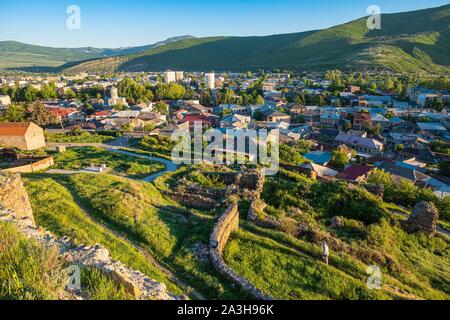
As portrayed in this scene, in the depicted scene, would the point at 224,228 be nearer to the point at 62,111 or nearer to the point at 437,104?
the point at 62,111

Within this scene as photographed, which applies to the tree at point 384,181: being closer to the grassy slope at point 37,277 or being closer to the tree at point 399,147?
the tree at point 399,147

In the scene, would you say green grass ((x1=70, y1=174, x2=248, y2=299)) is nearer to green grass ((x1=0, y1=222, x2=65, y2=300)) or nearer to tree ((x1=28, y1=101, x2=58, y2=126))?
green grass ((x1=0, y1=222, x2=65, y2=300))

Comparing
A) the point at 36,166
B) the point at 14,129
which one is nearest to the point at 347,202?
the point at 36,166

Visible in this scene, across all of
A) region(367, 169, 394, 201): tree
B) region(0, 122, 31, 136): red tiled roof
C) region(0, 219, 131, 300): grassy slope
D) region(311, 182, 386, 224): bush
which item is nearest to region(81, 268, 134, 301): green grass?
region(0, 219, 131, 300): grassy slope

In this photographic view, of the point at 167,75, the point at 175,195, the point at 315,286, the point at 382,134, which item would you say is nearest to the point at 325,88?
the point at 382,134

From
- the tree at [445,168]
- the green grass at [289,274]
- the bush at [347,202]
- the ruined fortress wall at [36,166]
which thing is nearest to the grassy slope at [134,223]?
the green grass at [289,274]

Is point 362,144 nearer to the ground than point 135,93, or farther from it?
nearer to the ground

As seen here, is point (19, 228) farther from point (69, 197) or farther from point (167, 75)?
point (167, 75)
